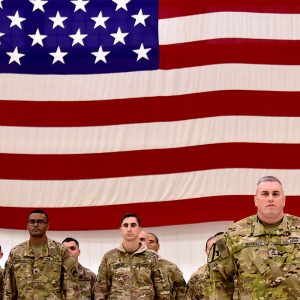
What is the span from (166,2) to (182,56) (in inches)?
29.6

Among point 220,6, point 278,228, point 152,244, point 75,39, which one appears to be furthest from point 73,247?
point 278,228

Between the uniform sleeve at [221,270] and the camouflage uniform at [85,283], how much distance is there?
442 centimetres

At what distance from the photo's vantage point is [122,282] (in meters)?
6.90

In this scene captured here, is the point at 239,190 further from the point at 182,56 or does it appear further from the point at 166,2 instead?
the point at 166,2

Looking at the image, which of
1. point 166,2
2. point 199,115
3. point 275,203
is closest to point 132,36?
point 166,2

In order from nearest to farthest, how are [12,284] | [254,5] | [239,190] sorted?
1. [12,284]
2. [239,190]
3. [254,5]

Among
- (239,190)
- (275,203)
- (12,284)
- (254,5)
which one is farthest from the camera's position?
(254,5)

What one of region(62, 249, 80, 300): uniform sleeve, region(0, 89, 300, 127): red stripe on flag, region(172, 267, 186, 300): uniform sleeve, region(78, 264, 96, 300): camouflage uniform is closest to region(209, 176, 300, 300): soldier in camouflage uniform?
region(62, 249, 80, 300): uniform sleeve

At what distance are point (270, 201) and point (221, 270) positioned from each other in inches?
17.9

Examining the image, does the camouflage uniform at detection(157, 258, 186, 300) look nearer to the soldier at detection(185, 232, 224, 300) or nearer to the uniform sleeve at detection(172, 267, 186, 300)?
the uniform sleeve at detection(172, 267, 186, 300)

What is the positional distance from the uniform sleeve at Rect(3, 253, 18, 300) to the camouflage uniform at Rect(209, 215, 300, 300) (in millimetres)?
2931

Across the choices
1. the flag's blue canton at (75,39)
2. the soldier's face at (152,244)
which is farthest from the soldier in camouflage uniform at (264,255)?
the flag's blue canton at (75,39)

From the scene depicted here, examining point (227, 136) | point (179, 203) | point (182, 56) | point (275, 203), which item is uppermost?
point (182, 56)

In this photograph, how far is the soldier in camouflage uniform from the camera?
4094mm
